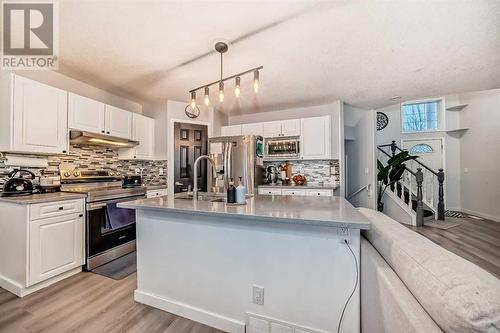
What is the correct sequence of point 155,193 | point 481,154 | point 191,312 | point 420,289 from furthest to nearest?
1. point 481,154
2. point 155,193
3. point 191,312
4. point 420,289

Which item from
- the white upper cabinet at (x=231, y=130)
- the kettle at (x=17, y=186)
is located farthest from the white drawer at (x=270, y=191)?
the kettle at (x=17, y=186)

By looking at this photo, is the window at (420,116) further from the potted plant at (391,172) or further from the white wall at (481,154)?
the potted plant at (391,172)

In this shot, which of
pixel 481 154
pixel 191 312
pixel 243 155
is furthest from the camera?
pixel 481 154

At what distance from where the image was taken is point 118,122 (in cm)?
327

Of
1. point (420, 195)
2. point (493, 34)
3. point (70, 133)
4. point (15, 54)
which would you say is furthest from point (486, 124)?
A: point (15, 54)

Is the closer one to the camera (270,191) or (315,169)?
(270,191)

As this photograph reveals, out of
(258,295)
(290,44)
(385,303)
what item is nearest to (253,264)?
(258,295)

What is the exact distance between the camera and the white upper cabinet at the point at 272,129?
4133mm

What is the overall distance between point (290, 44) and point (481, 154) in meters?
6.02

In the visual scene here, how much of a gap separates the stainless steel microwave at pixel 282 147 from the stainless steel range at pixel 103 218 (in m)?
2.35

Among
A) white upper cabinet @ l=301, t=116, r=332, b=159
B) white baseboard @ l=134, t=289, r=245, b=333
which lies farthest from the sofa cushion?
white upper cabinet @ l=301, t=116, r=332, b=159

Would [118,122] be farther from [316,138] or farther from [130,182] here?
[316,138]

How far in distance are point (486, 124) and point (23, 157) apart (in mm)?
8592

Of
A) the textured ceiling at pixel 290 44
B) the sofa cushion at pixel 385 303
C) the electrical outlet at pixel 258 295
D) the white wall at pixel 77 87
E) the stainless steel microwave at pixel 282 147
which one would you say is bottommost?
the electrical outlet at pixel 258 295
